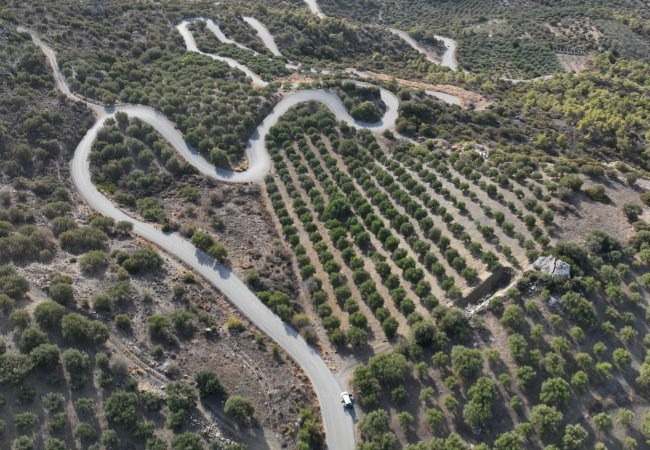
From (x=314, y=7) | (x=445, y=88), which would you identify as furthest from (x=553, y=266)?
(x=314, y=7)

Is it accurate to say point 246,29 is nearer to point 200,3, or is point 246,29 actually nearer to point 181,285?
point 200,3

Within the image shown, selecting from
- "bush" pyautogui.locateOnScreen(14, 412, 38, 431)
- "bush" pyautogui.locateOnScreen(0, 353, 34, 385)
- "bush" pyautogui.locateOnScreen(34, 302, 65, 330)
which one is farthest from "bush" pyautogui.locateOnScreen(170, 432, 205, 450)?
"bush" pyautogui.locateOnScreen(34, 302, 65, 330)

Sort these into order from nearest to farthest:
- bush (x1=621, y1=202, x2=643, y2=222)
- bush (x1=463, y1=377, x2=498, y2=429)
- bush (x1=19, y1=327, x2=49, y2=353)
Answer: bush (x1=19, y1=327, x2=49, y2=353), bush (x1=463, y1=377, x2=498, y2=429), bush (x1=621, y1=202, x2=643, y2=222)

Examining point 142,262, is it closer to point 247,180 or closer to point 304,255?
point 304,255

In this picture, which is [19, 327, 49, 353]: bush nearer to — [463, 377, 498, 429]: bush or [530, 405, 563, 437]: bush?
[463, 377, 498, 429]: bush

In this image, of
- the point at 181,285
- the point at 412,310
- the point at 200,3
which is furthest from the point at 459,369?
the point at 200,3

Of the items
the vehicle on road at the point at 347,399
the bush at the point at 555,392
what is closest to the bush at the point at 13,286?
the vehicle on road at the point at 347,399
